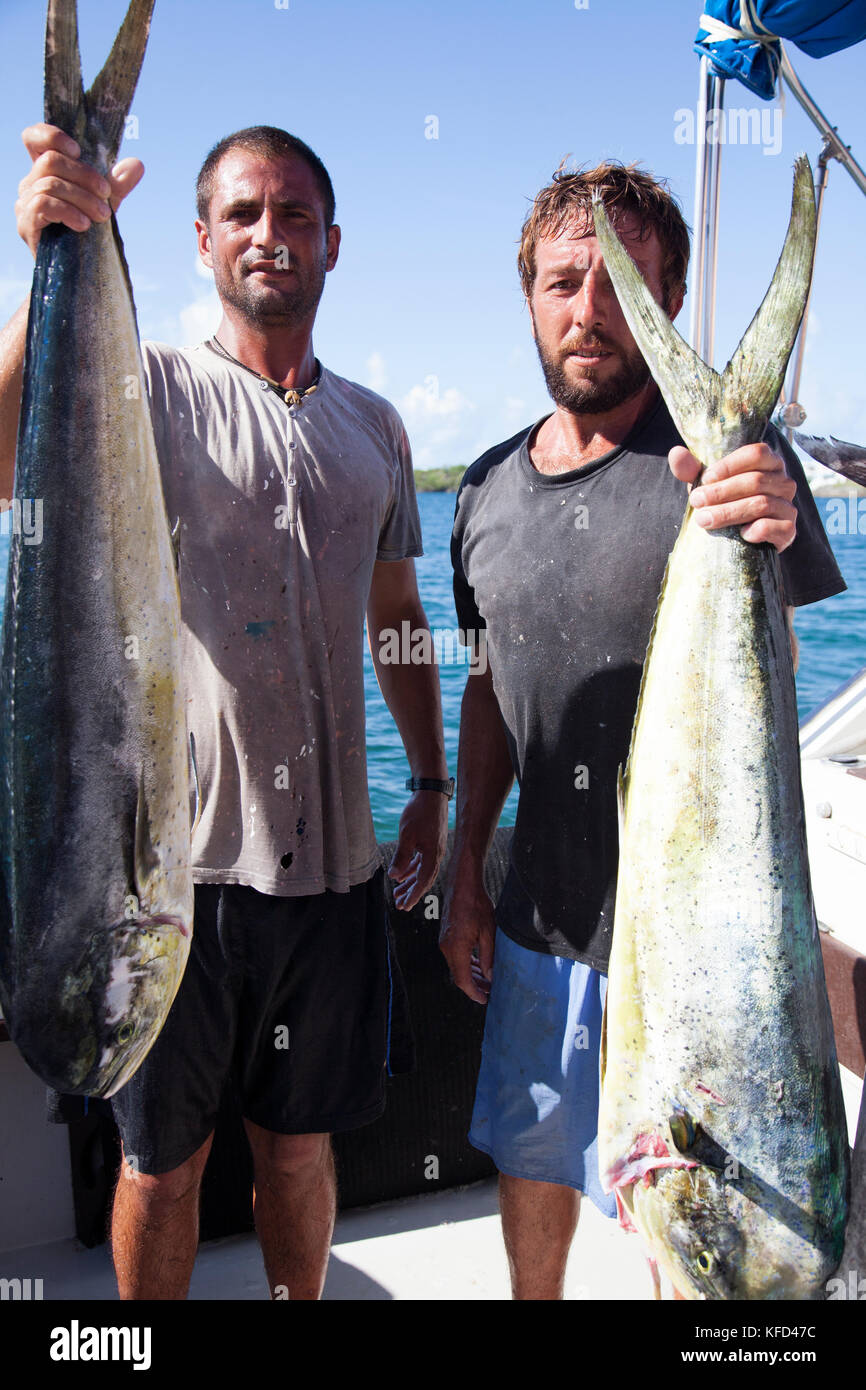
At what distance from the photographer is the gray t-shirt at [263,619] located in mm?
2029

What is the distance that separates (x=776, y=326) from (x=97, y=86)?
1.08 meters

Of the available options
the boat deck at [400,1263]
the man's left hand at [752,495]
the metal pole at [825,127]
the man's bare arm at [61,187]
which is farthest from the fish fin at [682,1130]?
the metal pole at [825,127]

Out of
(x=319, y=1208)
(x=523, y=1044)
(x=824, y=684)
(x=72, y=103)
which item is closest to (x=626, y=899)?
(x=523, y=1044)

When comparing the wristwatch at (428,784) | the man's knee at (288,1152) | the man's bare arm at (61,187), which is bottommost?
the man's knee at (288,1152)

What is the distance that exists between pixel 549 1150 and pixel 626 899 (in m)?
0.81

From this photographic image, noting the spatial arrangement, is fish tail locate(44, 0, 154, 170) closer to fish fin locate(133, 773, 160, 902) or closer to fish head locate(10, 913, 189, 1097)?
fish fin locate(133, 773, 160, 902)

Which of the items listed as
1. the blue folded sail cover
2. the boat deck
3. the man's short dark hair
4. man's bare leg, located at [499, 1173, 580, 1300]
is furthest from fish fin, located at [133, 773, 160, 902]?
the blue folded sail cover

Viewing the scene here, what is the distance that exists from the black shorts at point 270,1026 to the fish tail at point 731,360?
47.0 inches

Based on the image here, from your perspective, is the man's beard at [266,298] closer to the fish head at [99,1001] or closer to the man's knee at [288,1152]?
the fish head at [99,1001]

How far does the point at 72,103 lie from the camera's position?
4.87ft

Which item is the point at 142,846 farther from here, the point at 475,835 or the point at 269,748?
the point at 475,835

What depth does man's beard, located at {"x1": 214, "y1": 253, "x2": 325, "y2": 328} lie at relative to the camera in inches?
82.7

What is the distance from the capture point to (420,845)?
2.50m
